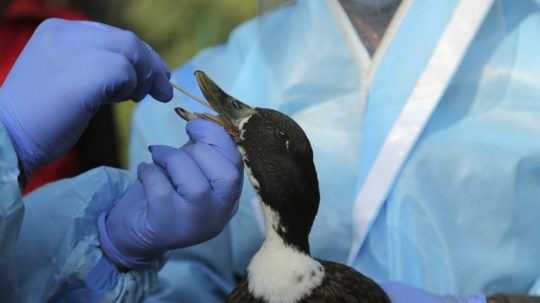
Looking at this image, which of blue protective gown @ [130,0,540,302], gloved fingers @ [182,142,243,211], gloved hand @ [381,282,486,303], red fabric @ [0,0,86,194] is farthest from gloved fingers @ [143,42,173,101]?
red fabric @ [0,0,86,194]

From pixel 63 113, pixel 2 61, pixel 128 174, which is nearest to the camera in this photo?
pixel 63 113

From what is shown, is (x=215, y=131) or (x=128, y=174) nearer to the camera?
(x=215, y=131)

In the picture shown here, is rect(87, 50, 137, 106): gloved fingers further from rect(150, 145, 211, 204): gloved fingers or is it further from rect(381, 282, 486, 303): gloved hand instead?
rect(381, 282, 486, 303): gloved hand

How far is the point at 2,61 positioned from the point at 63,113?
2.48 ft

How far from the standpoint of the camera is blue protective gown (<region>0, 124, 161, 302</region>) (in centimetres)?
85

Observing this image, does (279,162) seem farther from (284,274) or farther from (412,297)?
(412,297)

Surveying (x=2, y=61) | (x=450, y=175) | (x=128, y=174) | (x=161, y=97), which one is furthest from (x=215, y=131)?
(x=2, y=61)

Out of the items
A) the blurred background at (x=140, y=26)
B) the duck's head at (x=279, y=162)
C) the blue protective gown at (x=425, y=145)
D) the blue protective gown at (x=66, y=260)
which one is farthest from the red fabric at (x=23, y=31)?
the duck's head at (x=279, y=162)

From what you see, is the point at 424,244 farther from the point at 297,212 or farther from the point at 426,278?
the point at 297,212

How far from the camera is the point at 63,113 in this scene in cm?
75

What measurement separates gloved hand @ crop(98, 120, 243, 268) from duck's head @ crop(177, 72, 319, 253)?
0.07 ft

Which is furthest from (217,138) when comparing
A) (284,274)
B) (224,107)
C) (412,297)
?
(412,297)

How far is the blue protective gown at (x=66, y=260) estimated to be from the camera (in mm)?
846

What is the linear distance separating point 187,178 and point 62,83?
0.16 meters
